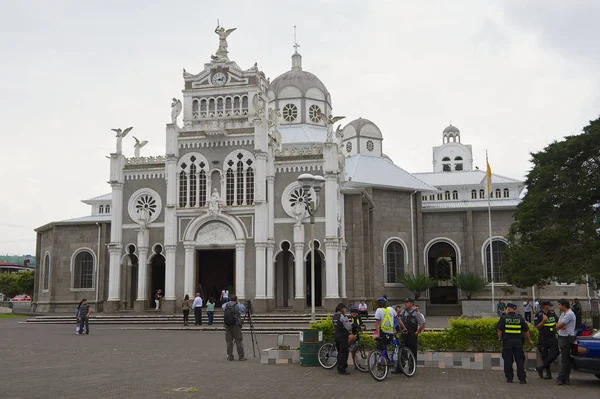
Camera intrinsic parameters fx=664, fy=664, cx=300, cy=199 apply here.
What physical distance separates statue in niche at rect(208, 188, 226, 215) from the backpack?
23045mm

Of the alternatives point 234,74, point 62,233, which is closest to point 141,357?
point 234,74

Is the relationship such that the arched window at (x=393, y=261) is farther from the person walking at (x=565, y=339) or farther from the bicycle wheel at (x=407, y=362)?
the person walking at (x=565, y=339)

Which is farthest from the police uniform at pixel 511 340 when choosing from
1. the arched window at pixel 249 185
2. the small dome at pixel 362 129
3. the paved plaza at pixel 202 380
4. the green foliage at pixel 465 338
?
the small dome at pixel 362 129

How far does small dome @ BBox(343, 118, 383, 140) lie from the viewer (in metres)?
61.4

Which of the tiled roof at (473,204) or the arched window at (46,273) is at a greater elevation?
the tiled roof at (473,204)

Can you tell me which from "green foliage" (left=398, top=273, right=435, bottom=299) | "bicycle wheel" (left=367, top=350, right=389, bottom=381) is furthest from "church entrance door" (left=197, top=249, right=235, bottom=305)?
"bicycle wheel" (left=367, top=350, right=389, bottom=381)

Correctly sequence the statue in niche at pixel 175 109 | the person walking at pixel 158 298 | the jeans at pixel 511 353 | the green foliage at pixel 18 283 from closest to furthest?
the jeans at pixel 511 353 < the person walking at pixel 158 298 < the statue in niche at pixel 175 109 < the green foliage at pixel 18 283

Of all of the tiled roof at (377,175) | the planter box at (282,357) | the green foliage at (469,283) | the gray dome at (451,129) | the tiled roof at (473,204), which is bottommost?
the planter box at (282,357)

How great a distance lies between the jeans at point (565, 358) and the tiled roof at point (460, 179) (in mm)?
47128

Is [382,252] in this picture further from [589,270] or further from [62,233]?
[62,233]

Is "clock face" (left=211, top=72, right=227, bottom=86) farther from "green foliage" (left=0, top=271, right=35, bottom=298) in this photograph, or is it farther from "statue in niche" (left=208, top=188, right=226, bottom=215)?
"green foliage" (left=0, top=271, right=35, bottom=298)

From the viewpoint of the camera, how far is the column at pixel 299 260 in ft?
134

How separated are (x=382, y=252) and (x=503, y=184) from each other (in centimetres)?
1764

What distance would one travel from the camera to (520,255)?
110 feet
